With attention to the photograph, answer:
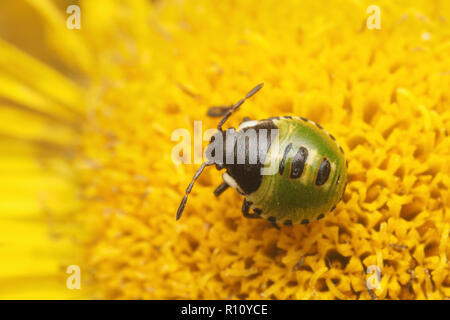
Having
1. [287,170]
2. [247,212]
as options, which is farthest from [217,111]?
[287,170]

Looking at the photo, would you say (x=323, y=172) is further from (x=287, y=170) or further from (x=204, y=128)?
(x=204, y=128)

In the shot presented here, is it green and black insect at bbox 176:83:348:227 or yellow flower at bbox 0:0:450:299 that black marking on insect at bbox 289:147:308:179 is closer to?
green and black insect at bbox 176:83:348:227

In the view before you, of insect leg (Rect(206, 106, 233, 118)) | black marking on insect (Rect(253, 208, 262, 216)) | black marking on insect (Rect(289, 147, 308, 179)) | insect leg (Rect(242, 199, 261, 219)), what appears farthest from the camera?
insect leg (Rect(206, 106, 233, 118))

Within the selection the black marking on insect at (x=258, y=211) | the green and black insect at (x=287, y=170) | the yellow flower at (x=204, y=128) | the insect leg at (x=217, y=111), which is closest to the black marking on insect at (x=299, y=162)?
the green and black insect at (x=287, y=170)

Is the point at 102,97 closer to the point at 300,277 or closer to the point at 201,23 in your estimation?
the point at 201,23

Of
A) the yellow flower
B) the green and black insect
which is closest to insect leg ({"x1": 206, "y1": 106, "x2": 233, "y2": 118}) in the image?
the yellow flower

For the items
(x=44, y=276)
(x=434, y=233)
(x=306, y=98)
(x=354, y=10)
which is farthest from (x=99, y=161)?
(x=434, y=233)
